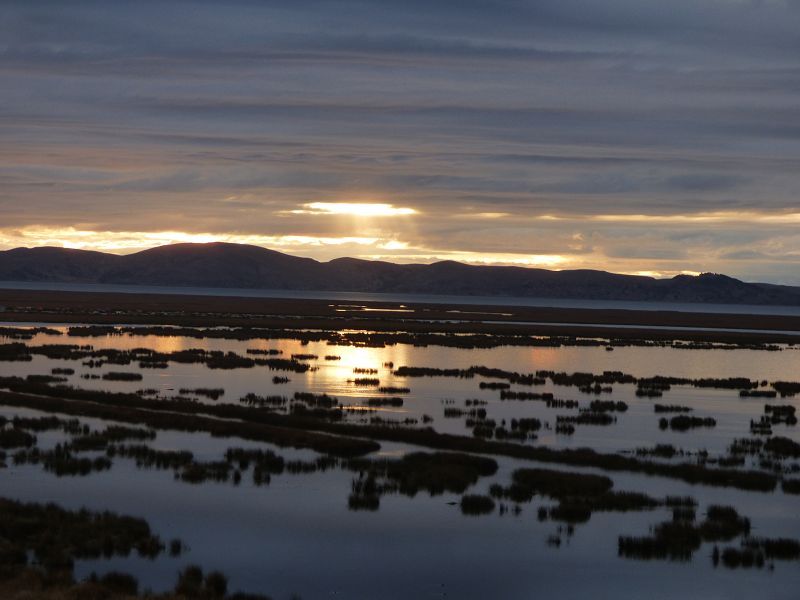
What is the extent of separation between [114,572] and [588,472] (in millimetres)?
15980

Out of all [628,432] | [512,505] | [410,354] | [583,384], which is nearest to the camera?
[512,505]

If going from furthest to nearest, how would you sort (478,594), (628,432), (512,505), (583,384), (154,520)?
(583,384), (628,432), (512,505), (154,520), (478,594)

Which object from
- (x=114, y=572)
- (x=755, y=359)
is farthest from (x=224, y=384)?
(x=755, y=359)

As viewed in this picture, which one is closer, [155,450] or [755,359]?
[155,450]

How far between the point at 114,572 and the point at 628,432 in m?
24.9

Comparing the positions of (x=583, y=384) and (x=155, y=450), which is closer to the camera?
(x=155, y=450)

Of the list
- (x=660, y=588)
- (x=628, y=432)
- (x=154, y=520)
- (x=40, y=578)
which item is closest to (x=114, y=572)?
(x=40, y=578)

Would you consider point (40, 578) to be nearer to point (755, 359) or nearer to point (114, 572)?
point (114, 572)

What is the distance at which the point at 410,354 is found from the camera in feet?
251

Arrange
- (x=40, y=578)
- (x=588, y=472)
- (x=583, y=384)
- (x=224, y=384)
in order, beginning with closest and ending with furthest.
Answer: (x=40, y=578) < (x=588, y=472) < (x=224, y=384) < (x=583, y=384)

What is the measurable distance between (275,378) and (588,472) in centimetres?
2700

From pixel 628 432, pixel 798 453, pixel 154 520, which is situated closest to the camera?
pixel 154 520

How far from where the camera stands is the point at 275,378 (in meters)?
54.3

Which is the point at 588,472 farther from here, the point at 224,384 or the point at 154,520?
the point at 224,384
